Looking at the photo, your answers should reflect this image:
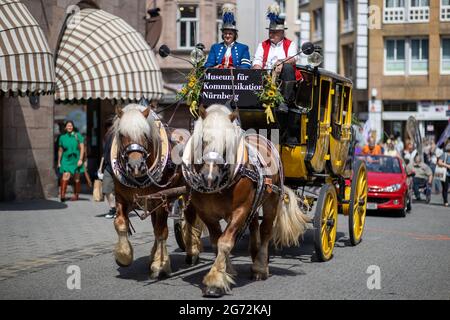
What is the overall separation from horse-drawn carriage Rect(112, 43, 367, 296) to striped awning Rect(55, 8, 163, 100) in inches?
332

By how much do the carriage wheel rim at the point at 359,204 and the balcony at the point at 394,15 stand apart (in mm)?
32731

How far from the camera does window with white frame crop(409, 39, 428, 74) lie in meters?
43.7

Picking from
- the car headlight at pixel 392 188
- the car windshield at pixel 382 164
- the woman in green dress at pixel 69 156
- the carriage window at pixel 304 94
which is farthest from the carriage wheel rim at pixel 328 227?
the woman in green dress at pixel 69 156

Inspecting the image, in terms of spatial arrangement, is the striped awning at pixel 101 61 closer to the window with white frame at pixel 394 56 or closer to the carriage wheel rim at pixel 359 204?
the carriage wheel rim at pixel 359 204

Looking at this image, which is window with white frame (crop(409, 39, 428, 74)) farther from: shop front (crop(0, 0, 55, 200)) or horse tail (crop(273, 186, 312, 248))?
horse tail (crop(273, 186, 312, 248))

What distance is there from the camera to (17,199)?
18172 millimetres

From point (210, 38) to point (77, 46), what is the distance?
21.6m

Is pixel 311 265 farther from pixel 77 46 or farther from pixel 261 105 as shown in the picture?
pixel 77 46

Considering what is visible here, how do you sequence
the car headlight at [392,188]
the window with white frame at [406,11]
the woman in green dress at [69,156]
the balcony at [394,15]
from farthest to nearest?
the balcony at [394,15] → the window with white frame at [406,11] → the woman in green dress at [69,156] → the car headlight at [392,188]

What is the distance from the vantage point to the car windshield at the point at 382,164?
765 inches

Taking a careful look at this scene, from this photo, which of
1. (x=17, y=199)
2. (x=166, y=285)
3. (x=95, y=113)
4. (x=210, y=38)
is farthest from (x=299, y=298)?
(x=210, y=38)

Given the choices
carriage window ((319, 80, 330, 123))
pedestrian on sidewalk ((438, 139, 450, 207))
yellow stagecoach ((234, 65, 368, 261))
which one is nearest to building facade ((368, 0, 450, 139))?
pedestrian on sidewalk ((438, 139, 450, 207))

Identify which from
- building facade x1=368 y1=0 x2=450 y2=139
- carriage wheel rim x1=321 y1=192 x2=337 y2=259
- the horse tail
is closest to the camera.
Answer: the horse tail

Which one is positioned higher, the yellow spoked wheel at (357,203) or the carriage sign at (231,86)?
the carriage sign at (231,86)
